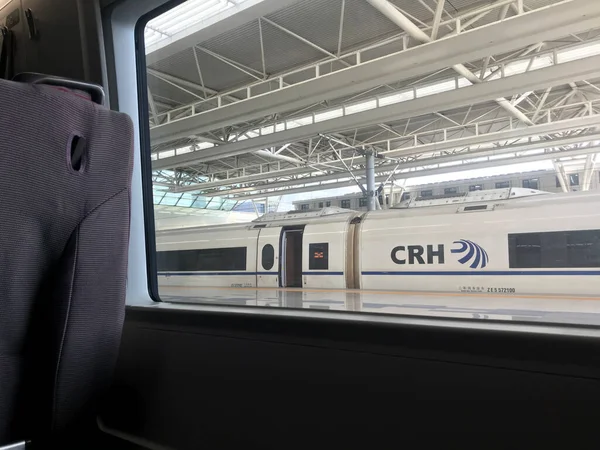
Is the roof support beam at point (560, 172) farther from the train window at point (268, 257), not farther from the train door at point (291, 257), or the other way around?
the train window at point (268, 257)

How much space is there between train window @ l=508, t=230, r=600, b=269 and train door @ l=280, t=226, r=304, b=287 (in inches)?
129

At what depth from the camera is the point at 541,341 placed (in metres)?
0.97

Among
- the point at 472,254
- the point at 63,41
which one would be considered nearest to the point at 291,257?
the point at 472,254

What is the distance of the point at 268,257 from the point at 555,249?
422 cm

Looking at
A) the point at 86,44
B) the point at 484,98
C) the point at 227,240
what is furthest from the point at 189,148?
the point at 86,44

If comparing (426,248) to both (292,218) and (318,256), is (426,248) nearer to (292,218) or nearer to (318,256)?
(318,256)

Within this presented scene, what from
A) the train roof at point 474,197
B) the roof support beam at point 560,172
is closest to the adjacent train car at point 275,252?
the train roof at point 474,197

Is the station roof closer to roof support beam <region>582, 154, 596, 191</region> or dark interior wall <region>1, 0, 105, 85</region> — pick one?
roof support beam <region>582, 154, 596, 191</region>

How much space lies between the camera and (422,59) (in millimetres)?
4809

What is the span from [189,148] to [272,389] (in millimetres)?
8172

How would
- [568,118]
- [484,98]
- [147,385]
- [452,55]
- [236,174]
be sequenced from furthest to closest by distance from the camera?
[236,174], [568,118], [484,98], [452,55], [147,385]

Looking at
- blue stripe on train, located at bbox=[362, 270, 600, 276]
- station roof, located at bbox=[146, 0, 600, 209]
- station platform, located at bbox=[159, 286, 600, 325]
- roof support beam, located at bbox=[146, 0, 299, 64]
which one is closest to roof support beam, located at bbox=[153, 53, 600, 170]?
station roof, located at bbox=[146, 0, 600, 209]

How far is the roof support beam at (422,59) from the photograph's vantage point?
381 cm

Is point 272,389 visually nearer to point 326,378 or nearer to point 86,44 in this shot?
point 326,378
